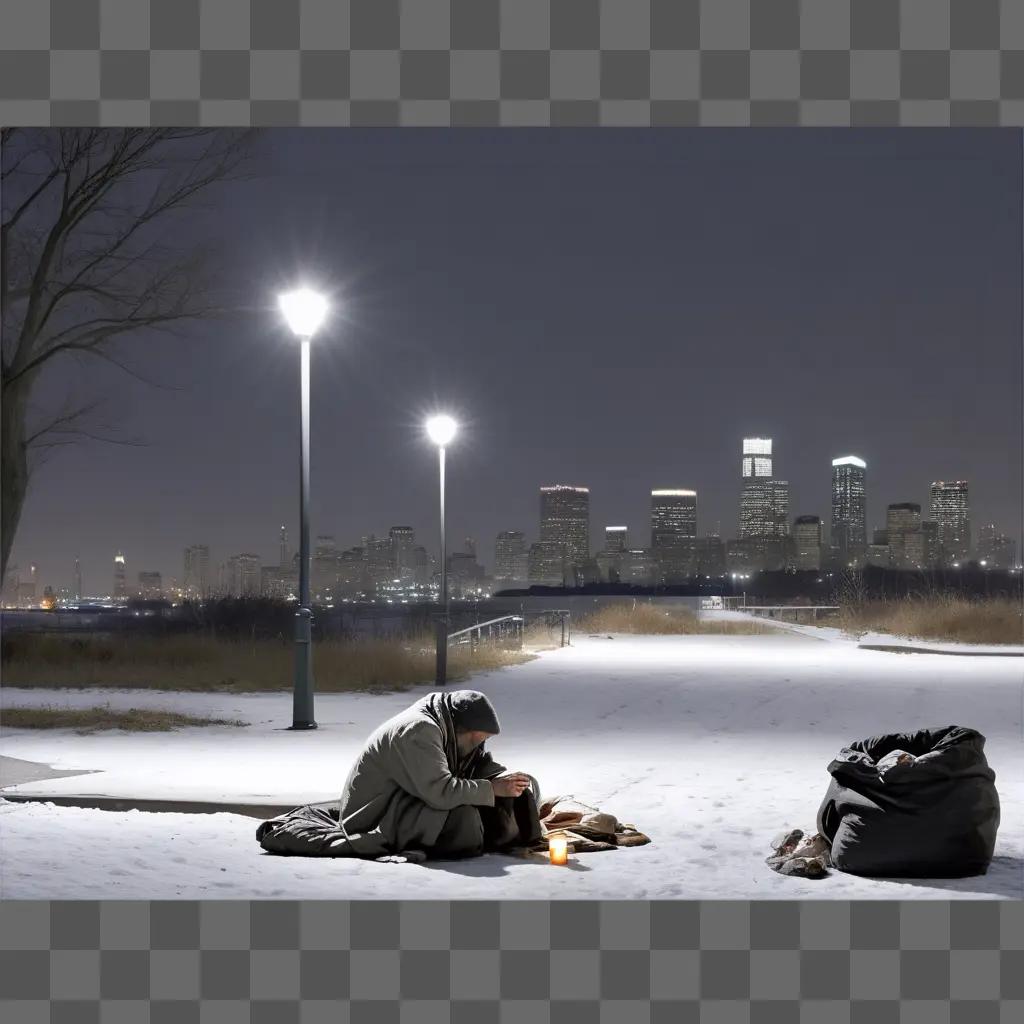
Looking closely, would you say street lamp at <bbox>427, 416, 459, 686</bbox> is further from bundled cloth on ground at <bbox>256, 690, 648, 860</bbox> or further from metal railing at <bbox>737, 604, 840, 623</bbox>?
metal railing at <bbox>737, 604, 840, 623</bbox>

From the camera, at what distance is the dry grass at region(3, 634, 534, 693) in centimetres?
2217

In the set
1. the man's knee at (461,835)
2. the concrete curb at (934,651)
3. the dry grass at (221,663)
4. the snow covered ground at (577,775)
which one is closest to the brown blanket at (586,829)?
the snow covered ground at (577,775)

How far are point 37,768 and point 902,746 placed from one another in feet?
25.0

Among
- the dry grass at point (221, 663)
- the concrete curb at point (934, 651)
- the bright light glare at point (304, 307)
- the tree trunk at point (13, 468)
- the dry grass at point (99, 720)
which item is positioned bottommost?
the concrete curb at point (934, 651)

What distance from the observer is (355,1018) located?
18.3 ft

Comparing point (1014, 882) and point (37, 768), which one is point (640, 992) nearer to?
point (1014, 882)

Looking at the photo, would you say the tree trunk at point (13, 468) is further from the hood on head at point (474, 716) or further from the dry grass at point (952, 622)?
the dry grass at point (952, 622)

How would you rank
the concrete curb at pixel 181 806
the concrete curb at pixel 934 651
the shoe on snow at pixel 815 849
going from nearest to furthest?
the shoe on snow at pixel 815 849
the concrete curb at pixel 181 806
the concrete curb at pixel 934 651

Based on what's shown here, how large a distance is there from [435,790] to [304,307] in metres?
8.91

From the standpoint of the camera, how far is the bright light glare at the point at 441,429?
25109 mm

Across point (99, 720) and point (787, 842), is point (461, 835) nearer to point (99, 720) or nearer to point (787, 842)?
point (787, 842)

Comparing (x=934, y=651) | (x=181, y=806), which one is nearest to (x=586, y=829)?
(x=181, y=806)

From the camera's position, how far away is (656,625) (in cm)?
4356

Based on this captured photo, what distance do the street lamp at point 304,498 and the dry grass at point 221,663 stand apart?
4.84 metres
